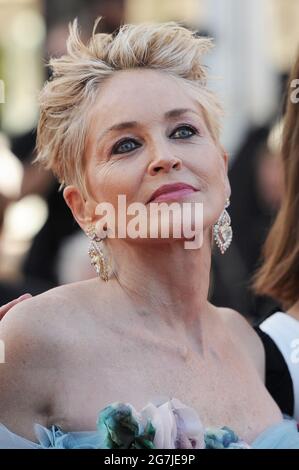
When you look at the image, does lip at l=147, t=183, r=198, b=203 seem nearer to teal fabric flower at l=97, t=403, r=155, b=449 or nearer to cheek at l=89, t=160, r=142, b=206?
cheek at l=89, t=160, r=142, b=206

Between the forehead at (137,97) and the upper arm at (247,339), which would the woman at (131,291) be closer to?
the forehead at (137,97)

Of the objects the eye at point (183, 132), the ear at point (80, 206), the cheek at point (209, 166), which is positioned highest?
the eye at point (183, 132)

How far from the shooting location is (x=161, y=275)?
6.89 feet

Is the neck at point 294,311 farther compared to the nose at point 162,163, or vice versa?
the neck at point 294,311

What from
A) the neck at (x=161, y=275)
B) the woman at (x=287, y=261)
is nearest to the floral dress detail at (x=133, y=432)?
the neck at (x=161, y=275)

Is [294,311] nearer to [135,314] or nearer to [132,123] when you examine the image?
[135,314]

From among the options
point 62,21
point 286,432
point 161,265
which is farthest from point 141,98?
point 62,21

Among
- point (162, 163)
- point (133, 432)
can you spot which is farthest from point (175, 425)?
point (162, 163)

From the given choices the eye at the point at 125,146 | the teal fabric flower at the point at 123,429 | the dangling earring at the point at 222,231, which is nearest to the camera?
the teal fabric flower at the point at 123,429

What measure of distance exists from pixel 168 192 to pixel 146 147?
0.09 meters

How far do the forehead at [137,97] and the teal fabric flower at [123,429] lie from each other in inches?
20.7

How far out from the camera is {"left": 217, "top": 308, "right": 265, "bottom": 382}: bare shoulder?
2.37m

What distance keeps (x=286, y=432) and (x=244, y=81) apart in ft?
18.0

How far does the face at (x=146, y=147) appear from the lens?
6.61 feet
